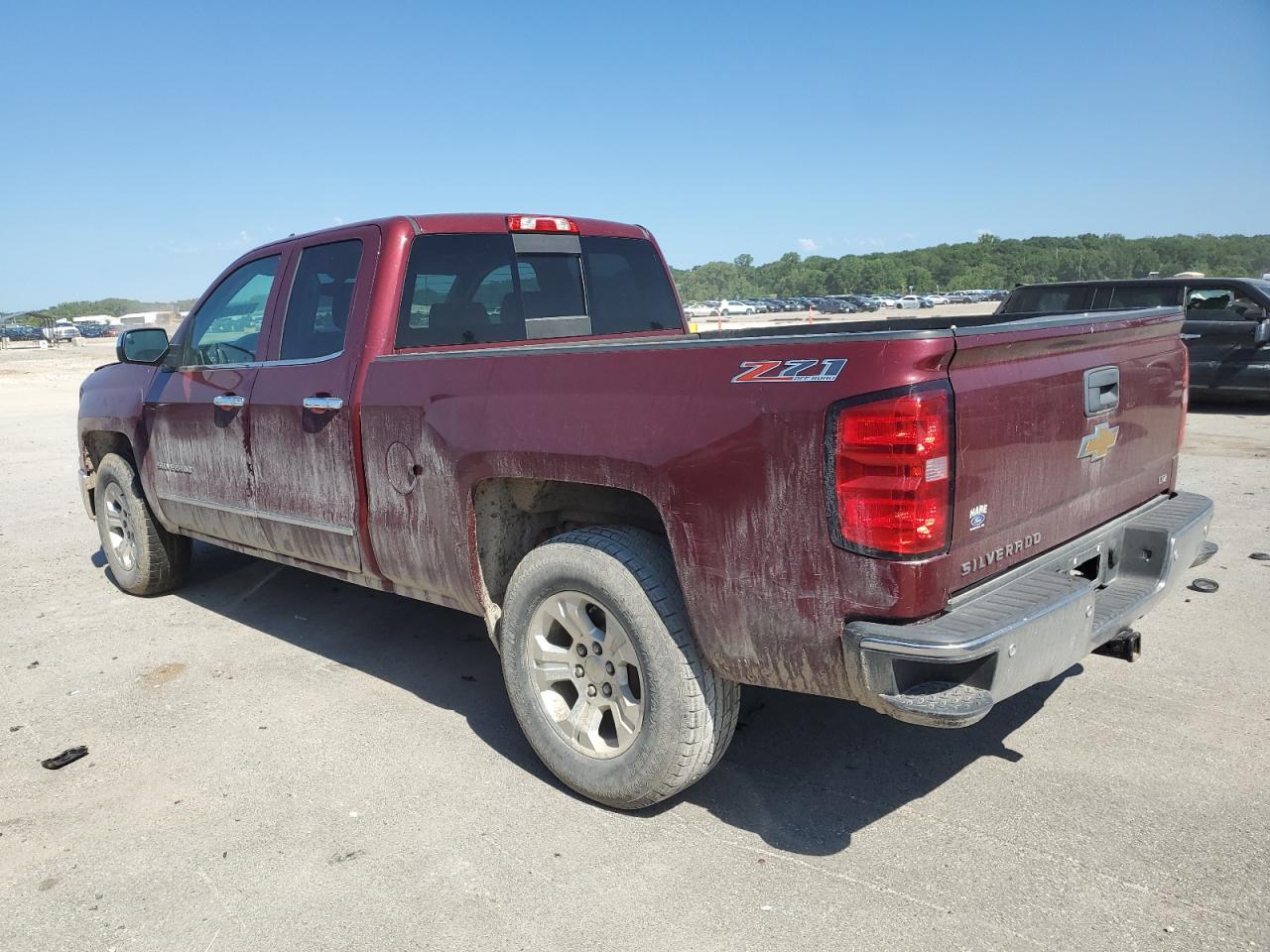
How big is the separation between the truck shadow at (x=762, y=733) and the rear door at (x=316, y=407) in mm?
763

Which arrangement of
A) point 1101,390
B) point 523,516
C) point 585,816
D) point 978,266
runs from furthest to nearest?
point 978,266 → point 523,516 → point 585,816 → point 1101,390

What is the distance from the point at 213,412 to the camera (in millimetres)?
4801

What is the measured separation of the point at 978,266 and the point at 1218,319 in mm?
153386

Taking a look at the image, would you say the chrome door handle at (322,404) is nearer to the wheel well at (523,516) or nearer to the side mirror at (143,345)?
the wheel well at (523,516)

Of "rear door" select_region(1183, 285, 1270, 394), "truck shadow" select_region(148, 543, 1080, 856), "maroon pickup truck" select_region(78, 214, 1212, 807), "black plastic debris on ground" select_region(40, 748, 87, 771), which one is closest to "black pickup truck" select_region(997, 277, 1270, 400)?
"rear door" select_region(1183, 285, 1270, 394)

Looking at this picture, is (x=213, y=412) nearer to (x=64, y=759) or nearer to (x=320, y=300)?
(x=320, y=300)

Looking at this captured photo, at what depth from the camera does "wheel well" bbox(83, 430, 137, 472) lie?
19.8ft

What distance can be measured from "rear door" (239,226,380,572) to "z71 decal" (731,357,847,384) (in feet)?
6.30

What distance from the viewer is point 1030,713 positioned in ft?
12.7

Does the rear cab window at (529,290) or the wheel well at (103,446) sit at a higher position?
the rear cab window at (529,290)

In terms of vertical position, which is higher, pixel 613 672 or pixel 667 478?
pixel 667 478

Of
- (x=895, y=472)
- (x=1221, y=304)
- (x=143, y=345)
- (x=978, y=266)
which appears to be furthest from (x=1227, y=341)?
(x=978, y=266)

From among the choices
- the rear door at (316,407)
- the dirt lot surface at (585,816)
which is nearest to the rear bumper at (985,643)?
the dirt lot surface at (585,816)

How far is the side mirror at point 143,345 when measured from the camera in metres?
5.18
